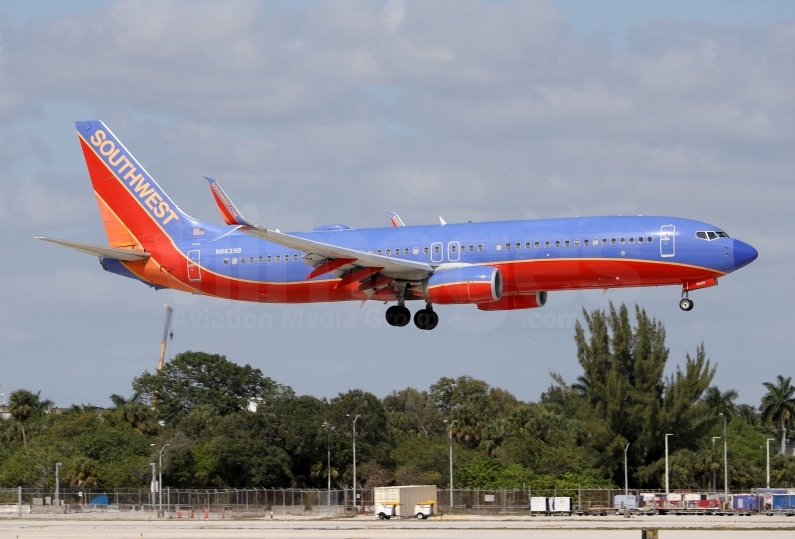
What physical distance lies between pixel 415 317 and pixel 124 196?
21.1m

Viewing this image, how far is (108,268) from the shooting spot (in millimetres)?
77000

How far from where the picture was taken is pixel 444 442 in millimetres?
142125

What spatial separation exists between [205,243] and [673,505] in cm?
4817

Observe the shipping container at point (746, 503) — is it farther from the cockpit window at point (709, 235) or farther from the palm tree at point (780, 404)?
the palm tree at point (780, 404)

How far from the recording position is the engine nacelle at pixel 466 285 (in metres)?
64.8

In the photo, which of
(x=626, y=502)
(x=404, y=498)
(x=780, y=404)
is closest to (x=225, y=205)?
(x=404, y=498)

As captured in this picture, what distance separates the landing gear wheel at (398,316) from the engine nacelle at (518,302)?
13.7ft

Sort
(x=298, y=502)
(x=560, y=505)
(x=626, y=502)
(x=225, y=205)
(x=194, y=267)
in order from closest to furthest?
(x=225, y=205) → (x=194, y=267) → (x=560, y=505) → (x=626, y=502) → (x=298, y=502)

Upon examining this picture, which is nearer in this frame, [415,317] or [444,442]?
[415,317]

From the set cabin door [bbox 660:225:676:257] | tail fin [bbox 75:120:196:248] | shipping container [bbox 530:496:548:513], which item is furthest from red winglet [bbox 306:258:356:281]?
shipping container [bbox 530:496:548:513]

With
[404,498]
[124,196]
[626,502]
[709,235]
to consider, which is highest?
[124,196]

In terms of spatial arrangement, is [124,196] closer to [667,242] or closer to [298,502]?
[298,502]

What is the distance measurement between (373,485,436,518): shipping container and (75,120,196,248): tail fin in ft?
91.0

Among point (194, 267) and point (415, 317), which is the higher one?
point (194, 267)
